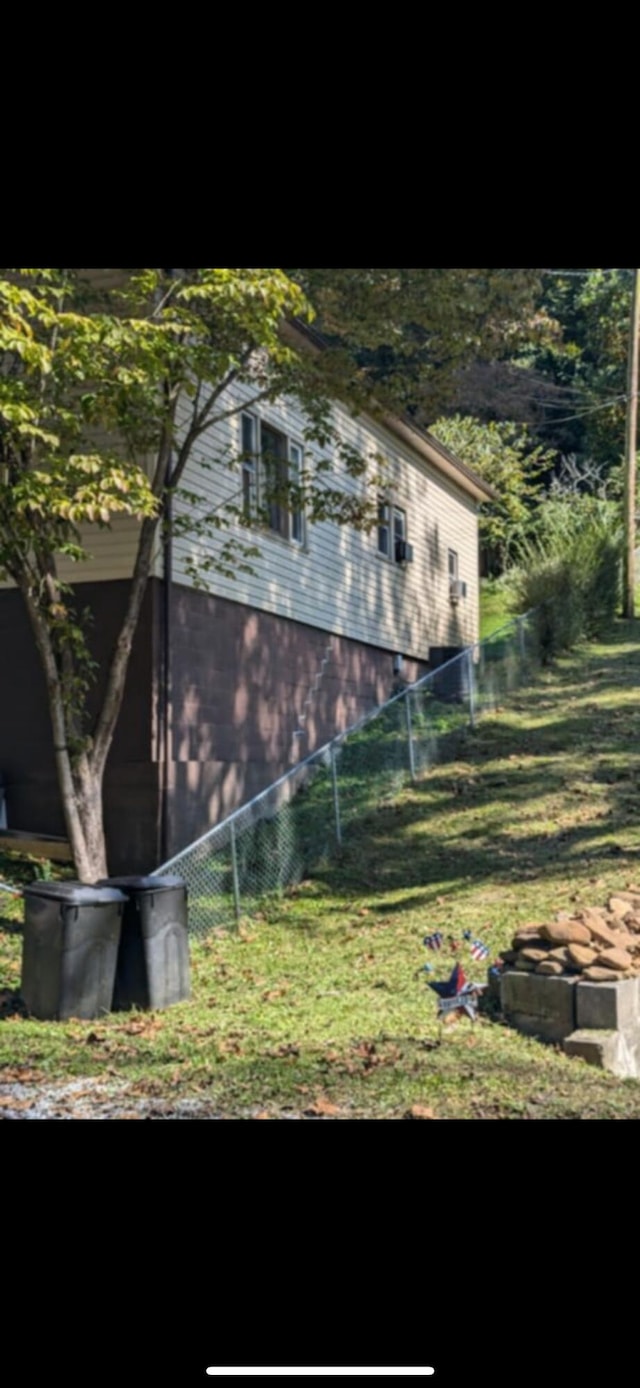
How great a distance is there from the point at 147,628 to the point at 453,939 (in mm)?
2852

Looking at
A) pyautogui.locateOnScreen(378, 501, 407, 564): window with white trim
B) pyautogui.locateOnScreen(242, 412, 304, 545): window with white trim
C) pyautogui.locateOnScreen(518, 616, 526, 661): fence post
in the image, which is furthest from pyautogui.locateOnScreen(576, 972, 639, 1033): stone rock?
pyautogui.locateOnScreen(518, 616, 526, 661): fence post

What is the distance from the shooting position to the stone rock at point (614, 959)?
5363 millimetres

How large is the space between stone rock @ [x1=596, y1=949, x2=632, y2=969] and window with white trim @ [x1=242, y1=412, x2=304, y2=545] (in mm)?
3819

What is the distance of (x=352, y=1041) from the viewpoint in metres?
5.40

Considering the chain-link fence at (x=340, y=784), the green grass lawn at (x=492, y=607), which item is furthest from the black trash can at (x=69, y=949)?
the green grass lawn at (x=492, y=607)

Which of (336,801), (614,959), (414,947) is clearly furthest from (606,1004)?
(336,801)

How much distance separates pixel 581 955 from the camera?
17.9 feet

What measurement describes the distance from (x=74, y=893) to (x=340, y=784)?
3.55 metres

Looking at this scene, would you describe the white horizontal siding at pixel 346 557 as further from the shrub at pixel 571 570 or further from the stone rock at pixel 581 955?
the stone rock at pixel 581 955

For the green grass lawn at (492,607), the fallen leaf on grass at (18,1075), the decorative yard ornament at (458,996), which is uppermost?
the green grass lawn at (492,607)

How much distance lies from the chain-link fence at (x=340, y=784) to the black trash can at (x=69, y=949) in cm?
114

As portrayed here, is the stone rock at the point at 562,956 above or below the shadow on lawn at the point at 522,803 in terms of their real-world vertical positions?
below

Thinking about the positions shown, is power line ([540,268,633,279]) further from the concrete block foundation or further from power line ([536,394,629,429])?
the concrete block foundation

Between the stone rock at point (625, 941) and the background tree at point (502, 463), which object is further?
the background tree at point (502, 463)
